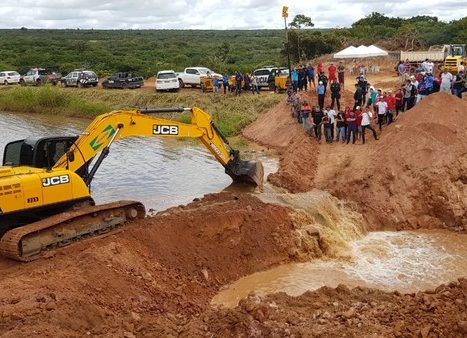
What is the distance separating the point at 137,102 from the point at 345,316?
3037 cm

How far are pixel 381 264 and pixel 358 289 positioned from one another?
3038mm

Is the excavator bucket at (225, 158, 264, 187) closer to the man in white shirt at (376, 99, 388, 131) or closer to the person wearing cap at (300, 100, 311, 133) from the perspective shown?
the man in white shirt at (376, 99, 388, 131)

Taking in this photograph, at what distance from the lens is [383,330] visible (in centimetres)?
974

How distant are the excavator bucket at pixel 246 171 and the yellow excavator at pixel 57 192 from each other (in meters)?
3.05

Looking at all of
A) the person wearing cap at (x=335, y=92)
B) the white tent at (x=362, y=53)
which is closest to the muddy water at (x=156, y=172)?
the person wearing cap at (x=335, y=92)

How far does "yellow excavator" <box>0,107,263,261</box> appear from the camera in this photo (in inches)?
481

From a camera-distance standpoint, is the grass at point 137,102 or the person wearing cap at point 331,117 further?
the grass at point 137,102

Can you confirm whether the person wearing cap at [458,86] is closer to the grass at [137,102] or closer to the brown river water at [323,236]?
the brown river water at [323,236]

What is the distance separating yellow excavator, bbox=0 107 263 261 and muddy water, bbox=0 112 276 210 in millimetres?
3838

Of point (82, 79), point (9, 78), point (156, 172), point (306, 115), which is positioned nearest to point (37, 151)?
point (156, 172)

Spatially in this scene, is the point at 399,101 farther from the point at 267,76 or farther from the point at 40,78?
the point at 40,78

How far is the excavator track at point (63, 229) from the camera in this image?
39.3 feet

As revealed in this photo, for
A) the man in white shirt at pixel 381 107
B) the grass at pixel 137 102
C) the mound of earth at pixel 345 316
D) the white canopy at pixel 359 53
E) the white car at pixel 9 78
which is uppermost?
the white canopy at pixel 359 53

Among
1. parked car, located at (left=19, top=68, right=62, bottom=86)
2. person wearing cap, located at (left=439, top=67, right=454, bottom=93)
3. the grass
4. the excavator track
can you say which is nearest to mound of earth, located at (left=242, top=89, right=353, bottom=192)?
the grass
